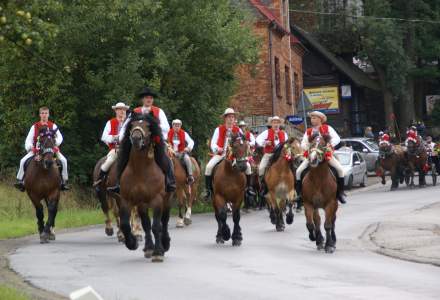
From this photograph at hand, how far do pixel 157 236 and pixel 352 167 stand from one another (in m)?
24.8

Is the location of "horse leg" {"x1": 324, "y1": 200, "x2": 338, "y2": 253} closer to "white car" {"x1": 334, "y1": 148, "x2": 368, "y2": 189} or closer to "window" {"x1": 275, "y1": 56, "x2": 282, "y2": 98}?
"white car" {"x1": 334, "y1": 148, "x2": 368, "y2": 189}

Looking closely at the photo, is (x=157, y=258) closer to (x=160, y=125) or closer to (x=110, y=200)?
(x=160, y=125)

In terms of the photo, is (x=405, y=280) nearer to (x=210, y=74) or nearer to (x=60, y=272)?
(x=60, y=272)

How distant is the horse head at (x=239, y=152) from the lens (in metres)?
17.5

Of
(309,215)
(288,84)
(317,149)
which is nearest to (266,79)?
(288,84)

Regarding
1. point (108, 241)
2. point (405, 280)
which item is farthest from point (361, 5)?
point (405, 280)

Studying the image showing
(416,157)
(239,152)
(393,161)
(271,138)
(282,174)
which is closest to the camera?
(239,152)

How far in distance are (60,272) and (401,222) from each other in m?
10.6

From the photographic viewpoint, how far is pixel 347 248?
1767 centimetres

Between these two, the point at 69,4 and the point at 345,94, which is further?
the point at 345,94

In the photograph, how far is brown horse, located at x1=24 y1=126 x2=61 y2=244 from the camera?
18781 mm

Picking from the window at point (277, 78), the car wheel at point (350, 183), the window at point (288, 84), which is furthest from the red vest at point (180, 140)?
the window at point (288, 84)

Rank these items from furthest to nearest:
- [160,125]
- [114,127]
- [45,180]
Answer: [45,180], [114,127], [160,125]

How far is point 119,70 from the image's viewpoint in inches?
1164
